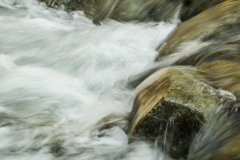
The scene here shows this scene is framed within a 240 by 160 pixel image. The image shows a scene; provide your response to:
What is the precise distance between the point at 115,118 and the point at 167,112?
890 mm

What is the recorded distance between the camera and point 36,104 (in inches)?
135

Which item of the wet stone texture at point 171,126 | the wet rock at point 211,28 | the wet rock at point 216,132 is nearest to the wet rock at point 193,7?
the wet rock at point 211,28

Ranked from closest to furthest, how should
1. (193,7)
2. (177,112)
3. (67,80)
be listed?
1. (177,112)
2. (67,80)
3. (193,7)

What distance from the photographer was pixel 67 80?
4.02m

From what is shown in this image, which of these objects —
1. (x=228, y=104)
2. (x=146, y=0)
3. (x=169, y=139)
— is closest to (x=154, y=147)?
(x=169, y=139)

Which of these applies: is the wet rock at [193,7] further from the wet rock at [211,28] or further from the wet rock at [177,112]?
the wet rock at [177,112]

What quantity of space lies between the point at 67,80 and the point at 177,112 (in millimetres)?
2143

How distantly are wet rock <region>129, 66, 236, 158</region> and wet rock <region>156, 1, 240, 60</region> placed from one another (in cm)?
150

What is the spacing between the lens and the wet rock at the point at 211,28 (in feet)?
12.8

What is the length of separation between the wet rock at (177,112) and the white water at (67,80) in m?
0.21

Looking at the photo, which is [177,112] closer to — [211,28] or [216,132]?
[216,132]

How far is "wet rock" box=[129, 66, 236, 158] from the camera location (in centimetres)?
247

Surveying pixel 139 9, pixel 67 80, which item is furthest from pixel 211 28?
pixel 67 80

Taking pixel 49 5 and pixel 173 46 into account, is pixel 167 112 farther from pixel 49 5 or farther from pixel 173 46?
pixel 49 5
